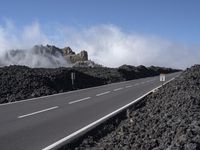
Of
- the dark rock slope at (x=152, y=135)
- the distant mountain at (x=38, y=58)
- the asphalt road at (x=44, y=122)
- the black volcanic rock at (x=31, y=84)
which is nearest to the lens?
the dark rock slope at (x=152, y=135)

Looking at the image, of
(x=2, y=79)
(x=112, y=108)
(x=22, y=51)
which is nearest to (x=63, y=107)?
(x=112, y=108)

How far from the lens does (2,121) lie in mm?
14273

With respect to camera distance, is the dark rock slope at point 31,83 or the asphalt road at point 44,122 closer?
the asphalt road at point 44,122

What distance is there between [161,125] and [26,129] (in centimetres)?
359

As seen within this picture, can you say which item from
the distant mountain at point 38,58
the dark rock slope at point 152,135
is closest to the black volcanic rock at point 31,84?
the dark rock slope at point 152,135

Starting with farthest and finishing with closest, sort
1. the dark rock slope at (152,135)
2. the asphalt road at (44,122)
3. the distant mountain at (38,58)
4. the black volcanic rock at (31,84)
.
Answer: the distant mountain at (38,58), the black volcanic rock at (31,84), the asphalt road at (44,122), the dark rock slope at (152,135)

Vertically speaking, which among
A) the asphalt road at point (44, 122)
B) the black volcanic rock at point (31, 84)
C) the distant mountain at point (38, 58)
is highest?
the distant mountain at point (38, 58)

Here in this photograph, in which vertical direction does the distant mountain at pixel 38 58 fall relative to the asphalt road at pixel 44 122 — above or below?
above

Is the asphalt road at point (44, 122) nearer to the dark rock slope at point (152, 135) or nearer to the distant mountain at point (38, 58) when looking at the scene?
the dark rock slope at point (152, 135)

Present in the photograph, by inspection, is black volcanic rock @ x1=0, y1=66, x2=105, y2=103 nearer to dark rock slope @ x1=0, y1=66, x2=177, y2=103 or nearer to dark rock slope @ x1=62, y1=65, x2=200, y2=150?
dark rock slope @ x1=0, y1=66, x2=177, y2=103

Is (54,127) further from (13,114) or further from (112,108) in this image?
(112,108)

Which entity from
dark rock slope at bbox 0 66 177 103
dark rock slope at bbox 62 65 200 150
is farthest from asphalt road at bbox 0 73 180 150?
dark rock slope at bbox 0 66 177 103

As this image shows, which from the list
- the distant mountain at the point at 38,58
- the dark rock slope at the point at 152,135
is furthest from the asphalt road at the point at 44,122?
the distant mountain at the point at 38,58

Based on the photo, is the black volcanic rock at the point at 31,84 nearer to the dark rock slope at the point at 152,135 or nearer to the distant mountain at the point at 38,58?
the dark rock slope at the point at 152,135
